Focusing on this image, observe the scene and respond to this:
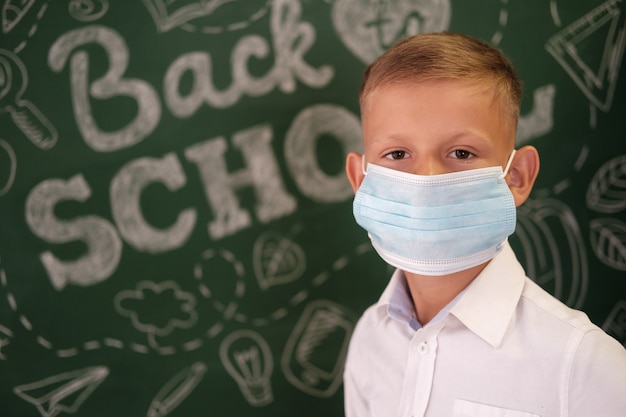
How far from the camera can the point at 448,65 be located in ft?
3.65

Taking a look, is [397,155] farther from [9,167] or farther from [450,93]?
[9,167]

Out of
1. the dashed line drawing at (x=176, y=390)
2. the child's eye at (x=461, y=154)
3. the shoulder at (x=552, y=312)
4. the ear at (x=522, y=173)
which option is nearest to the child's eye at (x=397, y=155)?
the child's eye at (x=461, y=154)

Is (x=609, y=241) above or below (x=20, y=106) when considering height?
below

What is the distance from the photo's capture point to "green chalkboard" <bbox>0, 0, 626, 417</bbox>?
1.46 metres

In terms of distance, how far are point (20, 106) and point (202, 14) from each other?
0.55 meters

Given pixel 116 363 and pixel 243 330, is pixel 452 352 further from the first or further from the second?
pixel 116 363

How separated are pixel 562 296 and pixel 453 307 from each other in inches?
26.2

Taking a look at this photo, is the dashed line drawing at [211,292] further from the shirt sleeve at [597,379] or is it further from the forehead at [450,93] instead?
the shirt sleeve at [597,379]

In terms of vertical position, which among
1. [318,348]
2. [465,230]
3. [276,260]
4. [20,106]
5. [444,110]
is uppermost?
[20,106]

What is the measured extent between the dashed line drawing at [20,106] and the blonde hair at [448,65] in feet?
2.90

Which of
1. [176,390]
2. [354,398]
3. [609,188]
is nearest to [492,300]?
[354,398]

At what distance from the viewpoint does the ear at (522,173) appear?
46.7 inches

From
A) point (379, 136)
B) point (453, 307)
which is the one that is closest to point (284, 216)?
point (379, 136)

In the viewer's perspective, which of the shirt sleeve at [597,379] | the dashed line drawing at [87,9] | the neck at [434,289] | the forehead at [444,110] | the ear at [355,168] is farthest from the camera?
the dashed line drawing at [87,9]
